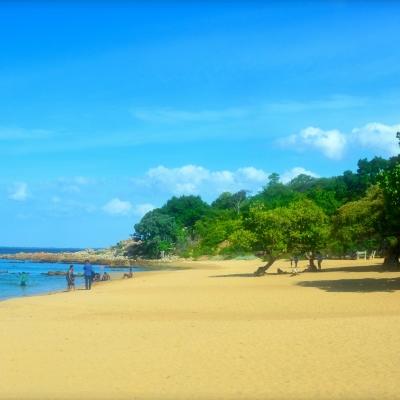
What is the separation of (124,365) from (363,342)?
18.4 ft

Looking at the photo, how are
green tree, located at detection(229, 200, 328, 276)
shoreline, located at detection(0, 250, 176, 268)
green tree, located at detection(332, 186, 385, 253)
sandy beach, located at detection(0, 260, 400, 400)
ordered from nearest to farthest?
1. sandy beach, located at detection(0, 260, 400, 400)
2. green tree, located at detection(332, 186, 385, 253)
3. green tree, located at detection(229, 200, 328, 276)
4. shoreline, located at detection(0, 250, 176, 268)

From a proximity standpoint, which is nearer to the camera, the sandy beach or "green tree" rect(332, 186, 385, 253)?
the sandy beach

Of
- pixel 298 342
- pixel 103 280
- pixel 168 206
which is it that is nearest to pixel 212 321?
pixel 298 342

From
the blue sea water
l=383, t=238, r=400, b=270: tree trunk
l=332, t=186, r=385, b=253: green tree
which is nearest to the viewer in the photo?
l=332, t=186, r=385, b=253: green tree

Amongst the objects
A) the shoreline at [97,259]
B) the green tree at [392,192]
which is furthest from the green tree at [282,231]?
the shoreline at [97,259]

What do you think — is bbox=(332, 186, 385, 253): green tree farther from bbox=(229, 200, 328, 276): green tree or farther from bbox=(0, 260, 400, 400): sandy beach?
bbox=(0, 260, 400, 400): sandy beach

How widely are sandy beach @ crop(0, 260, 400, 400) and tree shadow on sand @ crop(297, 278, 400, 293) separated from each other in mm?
1802

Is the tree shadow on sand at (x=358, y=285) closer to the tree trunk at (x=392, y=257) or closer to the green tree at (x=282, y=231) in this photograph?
the green tree at (x=282, y=231)

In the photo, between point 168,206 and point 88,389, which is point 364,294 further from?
point 168,206

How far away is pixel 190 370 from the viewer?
1186cm

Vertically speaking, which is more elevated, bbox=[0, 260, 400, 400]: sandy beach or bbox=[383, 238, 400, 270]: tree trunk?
bbox=[383, 238, 400, 270]: tree trunk

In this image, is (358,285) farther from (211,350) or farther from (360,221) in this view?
(211,350)

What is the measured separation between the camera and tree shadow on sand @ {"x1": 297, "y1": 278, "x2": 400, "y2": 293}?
25.7 metres

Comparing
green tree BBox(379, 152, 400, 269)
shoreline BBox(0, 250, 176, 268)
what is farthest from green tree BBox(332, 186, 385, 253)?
shoreline BBox(0, 250, 176, 268)
